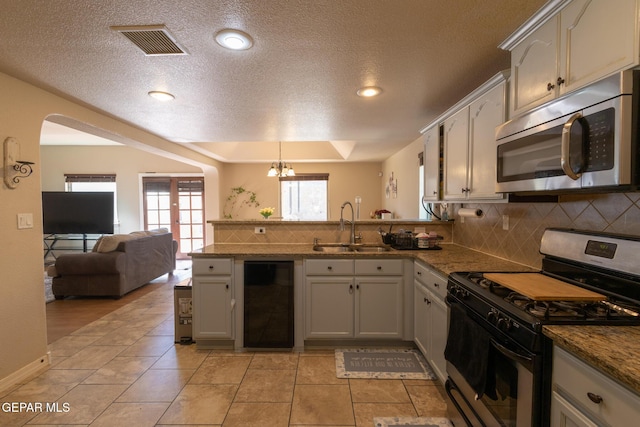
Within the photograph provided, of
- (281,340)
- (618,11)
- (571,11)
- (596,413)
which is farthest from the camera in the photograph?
(281,340)

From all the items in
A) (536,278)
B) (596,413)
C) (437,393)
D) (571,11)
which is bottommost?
(437,393)

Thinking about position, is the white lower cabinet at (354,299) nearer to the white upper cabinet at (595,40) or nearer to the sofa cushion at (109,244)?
the white upper cabinet at (595,40)

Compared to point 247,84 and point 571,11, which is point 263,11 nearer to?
point 247,84

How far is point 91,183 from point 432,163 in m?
7.69

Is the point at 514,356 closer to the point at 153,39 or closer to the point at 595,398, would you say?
the point at 595,398

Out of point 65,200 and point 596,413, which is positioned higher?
point 65,200

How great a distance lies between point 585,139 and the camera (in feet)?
3.64

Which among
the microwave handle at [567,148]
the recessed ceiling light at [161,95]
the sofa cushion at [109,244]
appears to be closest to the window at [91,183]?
the sofa cushion at [109,244]

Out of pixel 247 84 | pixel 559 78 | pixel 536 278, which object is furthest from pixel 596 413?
pixel 247 84

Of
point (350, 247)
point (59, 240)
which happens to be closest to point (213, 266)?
point (350, 247)

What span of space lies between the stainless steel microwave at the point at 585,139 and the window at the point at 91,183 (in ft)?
26.0

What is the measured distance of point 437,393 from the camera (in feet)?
6.82

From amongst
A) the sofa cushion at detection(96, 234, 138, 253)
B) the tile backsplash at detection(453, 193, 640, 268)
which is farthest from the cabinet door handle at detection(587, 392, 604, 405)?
the sofa cushion at detection(96, 234, 138, 253)

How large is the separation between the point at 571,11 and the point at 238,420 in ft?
9.07
